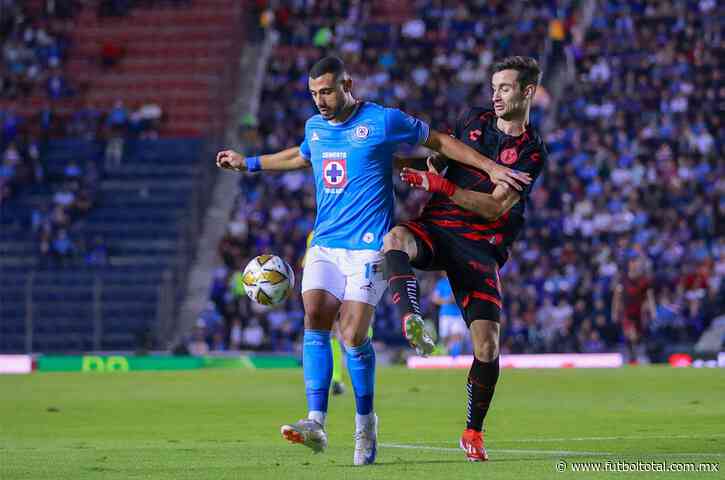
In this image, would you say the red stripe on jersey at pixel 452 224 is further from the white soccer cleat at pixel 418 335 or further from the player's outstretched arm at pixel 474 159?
the white soccer cleat at pixel 418 335

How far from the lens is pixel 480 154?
393 inches

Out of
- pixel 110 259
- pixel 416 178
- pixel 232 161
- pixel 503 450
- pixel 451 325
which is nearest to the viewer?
pixel 416 178

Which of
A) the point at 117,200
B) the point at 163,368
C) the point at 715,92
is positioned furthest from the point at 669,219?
the point at 117,200

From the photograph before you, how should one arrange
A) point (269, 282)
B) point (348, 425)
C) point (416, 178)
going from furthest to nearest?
1. point (348, 425)
2. point (269, 282)
3. point (416, 178)

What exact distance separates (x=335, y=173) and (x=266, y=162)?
3.20 feet

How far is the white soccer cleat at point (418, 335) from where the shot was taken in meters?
9.06

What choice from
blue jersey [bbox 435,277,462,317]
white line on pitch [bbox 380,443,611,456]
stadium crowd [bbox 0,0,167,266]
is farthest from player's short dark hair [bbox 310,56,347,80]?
stadium crowd [bbox 0,0,167,266]

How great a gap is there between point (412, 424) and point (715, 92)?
73.4ft

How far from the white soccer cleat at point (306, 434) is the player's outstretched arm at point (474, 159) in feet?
6.53

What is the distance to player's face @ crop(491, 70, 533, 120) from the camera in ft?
33.7

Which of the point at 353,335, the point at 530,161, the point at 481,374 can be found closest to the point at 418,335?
the point at 353,335

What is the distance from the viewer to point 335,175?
32.3 feet

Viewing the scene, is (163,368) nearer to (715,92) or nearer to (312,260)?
(715,92)

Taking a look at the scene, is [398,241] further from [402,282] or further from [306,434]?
[306,434]
